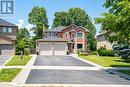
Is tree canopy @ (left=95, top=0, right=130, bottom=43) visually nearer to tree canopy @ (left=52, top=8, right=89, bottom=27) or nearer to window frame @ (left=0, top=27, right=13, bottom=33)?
window frame @ (left=0, top=27, right=13, bottom=33)

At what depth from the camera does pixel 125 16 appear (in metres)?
23.4

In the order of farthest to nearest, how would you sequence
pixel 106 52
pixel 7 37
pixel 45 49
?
pixel 45 49
pixel 7 37
pixel 106 52

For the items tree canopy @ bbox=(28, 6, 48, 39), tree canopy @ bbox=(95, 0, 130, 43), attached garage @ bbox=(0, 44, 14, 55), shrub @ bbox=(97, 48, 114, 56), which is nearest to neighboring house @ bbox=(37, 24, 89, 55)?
attached garage @ bbox=(0, 44, 14, 55)

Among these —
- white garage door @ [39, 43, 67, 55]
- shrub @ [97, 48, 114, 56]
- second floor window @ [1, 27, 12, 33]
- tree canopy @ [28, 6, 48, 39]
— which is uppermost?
tree canopy @ [28, 6, 48, 39]

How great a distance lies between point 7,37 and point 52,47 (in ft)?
28.1

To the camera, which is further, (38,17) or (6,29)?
(38,17)

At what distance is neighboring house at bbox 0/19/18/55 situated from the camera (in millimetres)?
57375

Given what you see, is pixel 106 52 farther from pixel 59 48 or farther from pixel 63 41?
pixel 59 48

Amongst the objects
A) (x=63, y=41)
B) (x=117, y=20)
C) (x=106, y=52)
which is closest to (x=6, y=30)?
(x=63, y=41)

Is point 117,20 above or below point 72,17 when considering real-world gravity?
below

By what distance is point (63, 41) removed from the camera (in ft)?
203

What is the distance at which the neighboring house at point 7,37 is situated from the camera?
188 ft

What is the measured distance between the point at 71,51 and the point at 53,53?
9.39m

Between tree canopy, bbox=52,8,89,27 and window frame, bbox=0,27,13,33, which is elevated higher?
tree canopy, bbox=52,8,89,27
